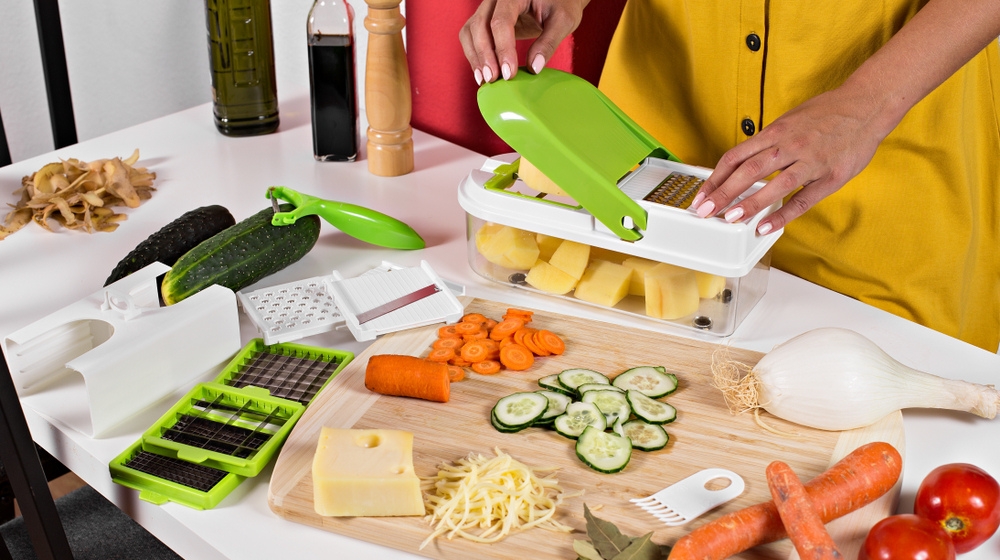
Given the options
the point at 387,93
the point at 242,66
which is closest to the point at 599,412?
the point at 387,93

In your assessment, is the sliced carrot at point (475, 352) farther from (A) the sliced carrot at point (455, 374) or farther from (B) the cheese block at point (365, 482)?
(B) the cheese block at point (365, 482)

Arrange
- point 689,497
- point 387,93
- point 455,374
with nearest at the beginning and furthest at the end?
1. point 689,497
2. point 455,374
3. point 387,93

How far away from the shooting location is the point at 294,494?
98 centimetres

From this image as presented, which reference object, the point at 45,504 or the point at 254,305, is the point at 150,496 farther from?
the point at 254,305

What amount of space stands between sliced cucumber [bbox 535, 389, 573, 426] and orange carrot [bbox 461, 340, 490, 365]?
113mm

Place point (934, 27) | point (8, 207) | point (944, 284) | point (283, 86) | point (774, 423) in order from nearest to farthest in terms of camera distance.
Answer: point (774, 423) < point (934, 27) < point (944, 284) < point (8, 207) < point (283, 86)

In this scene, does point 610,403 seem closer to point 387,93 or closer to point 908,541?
point 908,541

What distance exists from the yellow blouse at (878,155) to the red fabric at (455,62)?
193 millimetres

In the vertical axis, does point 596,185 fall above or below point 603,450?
above

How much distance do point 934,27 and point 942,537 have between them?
2.39 ft

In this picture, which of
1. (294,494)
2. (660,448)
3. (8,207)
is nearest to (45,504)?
(294,494)

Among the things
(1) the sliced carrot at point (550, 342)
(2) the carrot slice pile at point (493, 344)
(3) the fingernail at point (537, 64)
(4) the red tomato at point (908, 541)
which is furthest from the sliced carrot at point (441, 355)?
(4) the red tomato at point (908, 541)

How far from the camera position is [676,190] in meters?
1.33

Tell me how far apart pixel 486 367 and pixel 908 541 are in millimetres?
555
